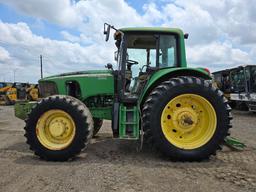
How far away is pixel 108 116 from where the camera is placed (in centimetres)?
669

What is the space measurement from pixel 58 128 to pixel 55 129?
60 mm

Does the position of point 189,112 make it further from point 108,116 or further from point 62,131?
point 62,131

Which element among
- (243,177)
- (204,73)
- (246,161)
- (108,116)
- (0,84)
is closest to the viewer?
(243,177)

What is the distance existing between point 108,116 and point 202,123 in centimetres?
190

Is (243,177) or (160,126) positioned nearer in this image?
(243,177)

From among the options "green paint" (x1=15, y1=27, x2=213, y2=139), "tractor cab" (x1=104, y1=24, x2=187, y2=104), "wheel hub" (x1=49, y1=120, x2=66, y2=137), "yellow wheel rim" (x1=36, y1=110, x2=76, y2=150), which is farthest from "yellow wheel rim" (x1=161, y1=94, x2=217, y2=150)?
"wheel hub" (x1=49, y1=120, x2=66, y2=137)

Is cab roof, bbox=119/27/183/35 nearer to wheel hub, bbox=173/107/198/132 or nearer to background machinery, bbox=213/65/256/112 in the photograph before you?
wheel hub, bbox=173/107/198/132

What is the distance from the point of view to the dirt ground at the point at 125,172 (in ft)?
14.2

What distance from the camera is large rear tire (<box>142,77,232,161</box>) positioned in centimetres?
573

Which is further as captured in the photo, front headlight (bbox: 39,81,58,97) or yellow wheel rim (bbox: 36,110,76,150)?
front headlight (bbox: 39,81,58,97)

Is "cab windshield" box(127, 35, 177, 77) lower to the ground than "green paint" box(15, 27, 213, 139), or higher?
higher

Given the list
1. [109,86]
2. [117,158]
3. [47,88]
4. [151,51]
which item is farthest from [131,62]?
[117,158]

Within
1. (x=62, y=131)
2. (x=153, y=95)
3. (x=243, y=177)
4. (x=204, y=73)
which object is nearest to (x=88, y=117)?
(x=62, y=131)

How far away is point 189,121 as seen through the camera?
19.6 ft
